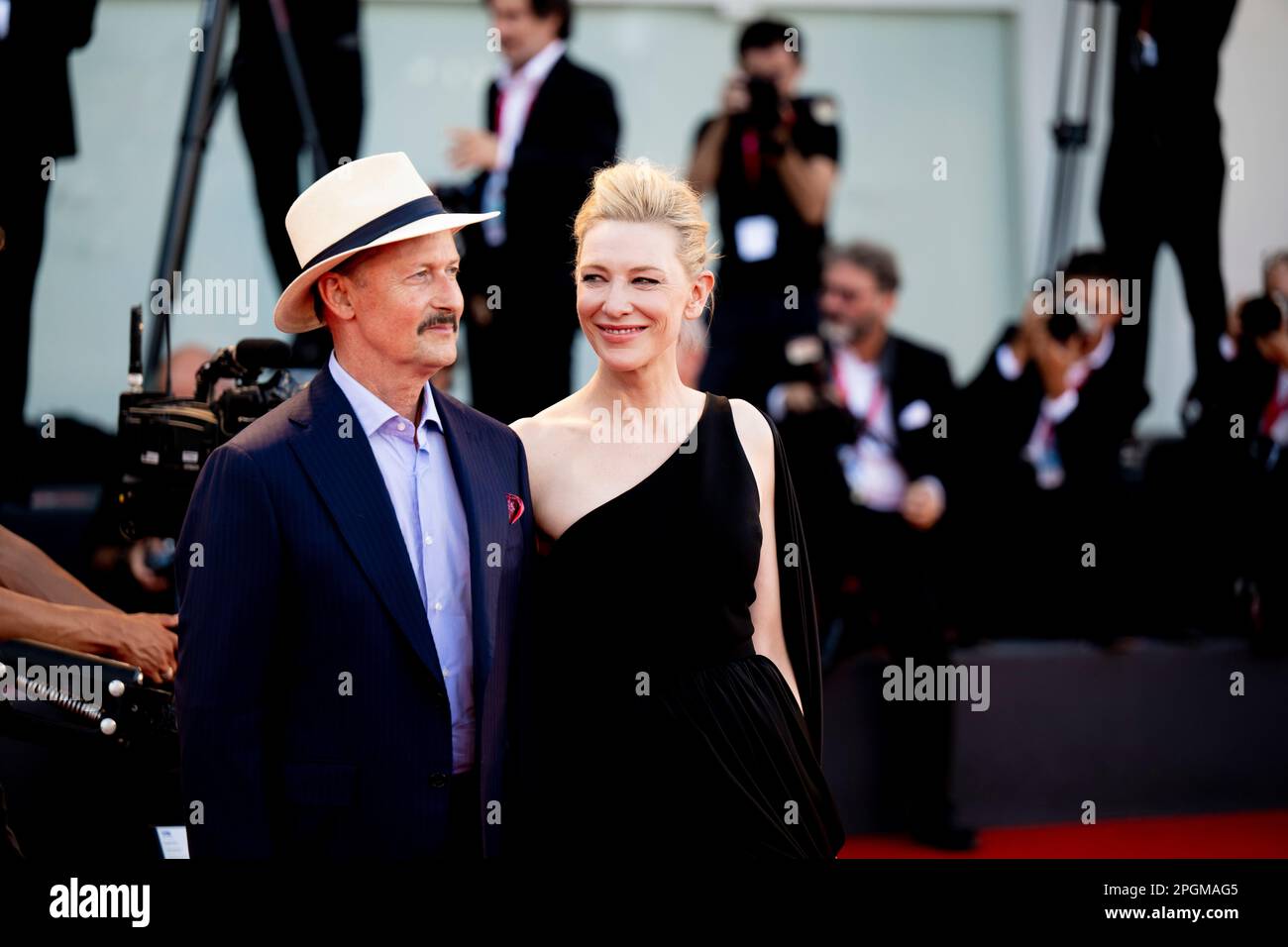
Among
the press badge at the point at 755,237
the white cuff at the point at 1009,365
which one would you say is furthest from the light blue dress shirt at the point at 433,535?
the white cuff at the point at 1009,365

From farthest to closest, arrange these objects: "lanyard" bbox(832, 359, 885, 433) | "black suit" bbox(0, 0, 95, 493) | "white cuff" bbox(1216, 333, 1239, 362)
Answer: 1. "white cuff" bbox(1216, 333, 1239, 362)
2. "lanyard" bbox(832, 359, 885, 433)
3. "black suit" bbox(0, 0, 95, 493)

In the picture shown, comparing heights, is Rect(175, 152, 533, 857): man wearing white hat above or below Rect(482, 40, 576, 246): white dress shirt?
below

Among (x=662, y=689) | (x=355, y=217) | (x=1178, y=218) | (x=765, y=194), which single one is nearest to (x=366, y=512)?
(x=355, y=217)

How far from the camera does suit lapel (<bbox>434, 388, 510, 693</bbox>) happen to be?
215cm

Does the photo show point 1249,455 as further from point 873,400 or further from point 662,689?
point 662,689

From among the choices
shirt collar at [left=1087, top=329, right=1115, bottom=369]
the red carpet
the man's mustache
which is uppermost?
shirt collar at [left=1087, top=329, right=1115, bottom=369]

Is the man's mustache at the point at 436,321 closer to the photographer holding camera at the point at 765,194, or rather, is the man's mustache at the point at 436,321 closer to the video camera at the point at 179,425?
the video camera at the point at 179,425

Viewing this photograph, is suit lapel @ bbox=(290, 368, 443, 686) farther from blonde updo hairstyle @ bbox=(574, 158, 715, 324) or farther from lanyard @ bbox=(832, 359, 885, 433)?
lanyard @ bbox=(832, 359, 885, 433)

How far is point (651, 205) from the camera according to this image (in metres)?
2.49

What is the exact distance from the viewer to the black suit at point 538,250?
15.2 ft

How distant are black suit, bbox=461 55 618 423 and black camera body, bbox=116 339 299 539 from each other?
1.80 m

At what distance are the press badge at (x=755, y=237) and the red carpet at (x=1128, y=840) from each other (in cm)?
198

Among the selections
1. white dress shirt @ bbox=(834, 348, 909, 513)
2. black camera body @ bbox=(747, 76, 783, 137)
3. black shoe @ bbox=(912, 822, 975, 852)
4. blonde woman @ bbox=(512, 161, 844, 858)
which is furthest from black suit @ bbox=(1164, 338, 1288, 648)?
blonde woman @ bbox=(512, 161, 844, 858)

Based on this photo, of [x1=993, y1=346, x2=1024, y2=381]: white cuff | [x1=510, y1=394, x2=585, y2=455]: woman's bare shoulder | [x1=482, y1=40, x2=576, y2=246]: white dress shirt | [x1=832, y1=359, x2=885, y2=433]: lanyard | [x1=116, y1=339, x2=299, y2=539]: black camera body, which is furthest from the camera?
[x1=993, y1=346, x2=1024, y2=381]: white cuff
